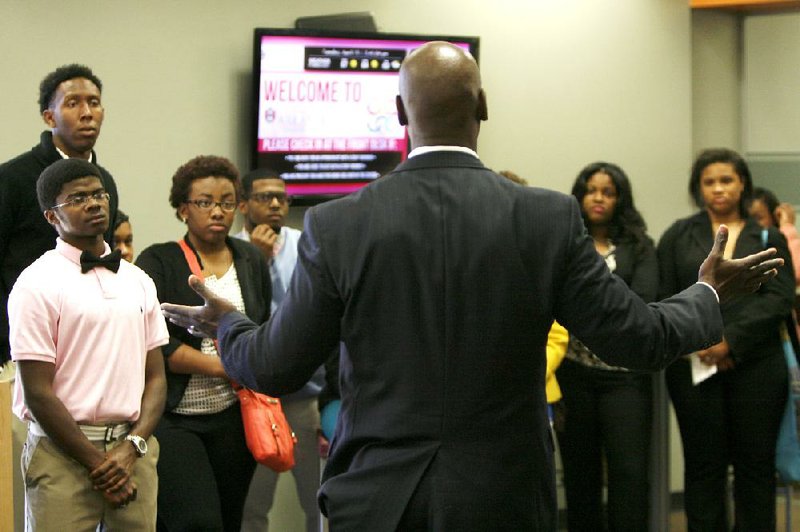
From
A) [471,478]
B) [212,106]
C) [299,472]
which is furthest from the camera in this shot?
[212,106]

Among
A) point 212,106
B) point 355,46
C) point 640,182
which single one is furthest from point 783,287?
point 212,106

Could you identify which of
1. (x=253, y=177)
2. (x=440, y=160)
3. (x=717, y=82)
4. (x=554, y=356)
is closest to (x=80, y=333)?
(x=440, y=160)

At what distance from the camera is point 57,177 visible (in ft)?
11.0

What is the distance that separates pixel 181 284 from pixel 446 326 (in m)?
2.04

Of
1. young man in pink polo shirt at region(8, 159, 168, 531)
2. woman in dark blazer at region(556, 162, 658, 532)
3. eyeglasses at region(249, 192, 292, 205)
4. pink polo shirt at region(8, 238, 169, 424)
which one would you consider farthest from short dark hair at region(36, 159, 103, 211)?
woman in dark blazer at region(556, 162, 658, 532)

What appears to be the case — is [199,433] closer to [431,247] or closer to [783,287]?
[431,247]

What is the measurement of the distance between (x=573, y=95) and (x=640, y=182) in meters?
0.66

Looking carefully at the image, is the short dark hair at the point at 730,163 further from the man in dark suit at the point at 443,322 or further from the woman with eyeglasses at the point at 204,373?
the man in dark suit at the point at 443,322

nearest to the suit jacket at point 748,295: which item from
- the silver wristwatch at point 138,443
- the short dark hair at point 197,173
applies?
the short dark hair at point 197,173

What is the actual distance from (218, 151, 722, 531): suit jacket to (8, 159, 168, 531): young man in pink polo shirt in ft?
4.06

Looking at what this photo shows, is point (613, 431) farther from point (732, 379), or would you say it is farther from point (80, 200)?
point (80, 200)

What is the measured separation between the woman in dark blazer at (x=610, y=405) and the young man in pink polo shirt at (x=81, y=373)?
2164mm

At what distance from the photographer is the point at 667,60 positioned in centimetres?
668

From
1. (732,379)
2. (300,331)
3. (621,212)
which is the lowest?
(732,379)
